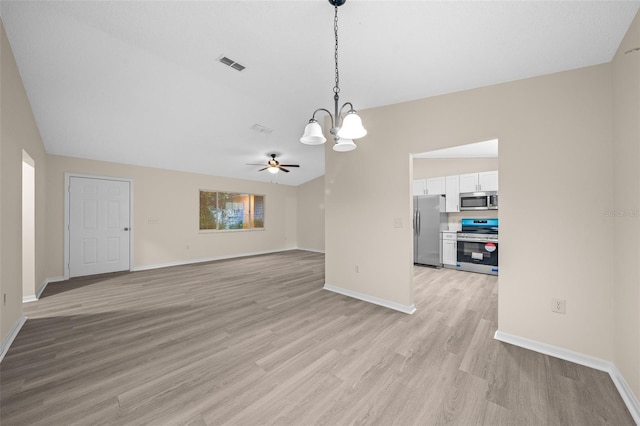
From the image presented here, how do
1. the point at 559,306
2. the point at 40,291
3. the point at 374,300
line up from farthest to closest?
the point at 40,291
the point at 374,300
the point at 559,306

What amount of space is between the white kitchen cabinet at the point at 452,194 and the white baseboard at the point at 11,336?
688 centimetres

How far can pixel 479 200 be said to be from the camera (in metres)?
5.20

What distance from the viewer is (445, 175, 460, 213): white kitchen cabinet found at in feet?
18.0

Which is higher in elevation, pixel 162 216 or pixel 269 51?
pixel 269 51

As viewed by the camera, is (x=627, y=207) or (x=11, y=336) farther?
(x=11, y=336)

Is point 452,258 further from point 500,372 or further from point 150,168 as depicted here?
point 150,168

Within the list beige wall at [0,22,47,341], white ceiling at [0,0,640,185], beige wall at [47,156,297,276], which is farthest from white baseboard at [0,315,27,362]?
white ceiling at [0,0,640,185]

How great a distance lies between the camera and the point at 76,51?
2.53 m

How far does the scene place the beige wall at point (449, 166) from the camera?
5320 mm

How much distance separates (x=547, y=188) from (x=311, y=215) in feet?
23.3

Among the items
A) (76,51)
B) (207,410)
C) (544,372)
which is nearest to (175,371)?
(207,410)

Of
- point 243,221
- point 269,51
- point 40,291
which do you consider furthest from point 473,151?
point 40,291

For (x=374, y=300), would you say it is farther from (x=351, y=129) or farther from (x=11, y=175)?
(x=11, y=175)

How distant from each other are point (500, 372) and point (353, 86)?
320 centimetres
